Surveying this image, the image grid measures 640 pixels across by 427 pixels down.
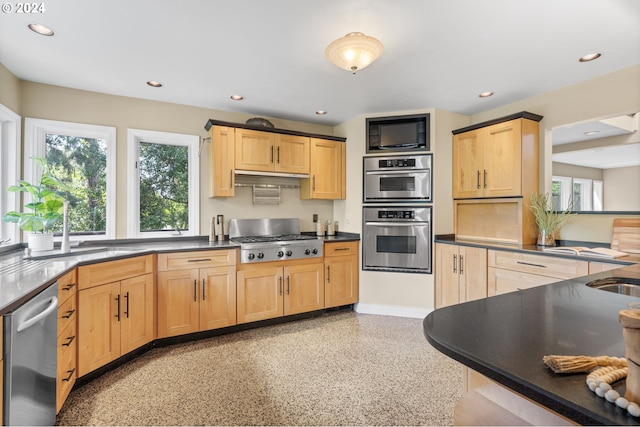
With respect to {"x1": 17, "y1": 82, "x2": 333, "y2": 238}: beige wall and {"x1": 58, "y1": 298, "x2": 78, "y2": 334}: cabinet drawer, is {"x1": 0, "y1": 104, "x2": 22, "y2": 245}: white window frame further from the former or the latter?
{"x1": 58, "y1": 298, "x2": 78, "y2": 334}: cabinet drawer

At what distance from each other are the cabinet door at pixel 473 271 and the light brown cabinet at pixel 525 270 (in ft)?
0.19

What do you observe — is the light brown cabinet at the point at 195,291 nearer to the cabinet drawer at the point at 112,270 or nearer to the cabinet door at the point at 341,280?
the cabinet drawer at the point at 112,270

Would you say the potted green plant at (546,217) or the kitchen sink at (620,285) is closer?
the kitchen sink at (620,285)

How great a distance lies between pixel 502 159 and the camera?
3.22 m

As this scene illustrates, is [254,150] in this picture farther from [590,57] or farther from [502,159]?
[590,57]

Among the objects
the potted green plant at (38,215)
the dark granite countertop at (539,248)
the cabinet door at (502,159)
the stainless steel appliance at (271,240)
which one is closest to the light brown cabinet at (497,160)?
the cabinet door at (502,159)

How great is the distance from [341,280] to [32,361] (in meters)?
2.84

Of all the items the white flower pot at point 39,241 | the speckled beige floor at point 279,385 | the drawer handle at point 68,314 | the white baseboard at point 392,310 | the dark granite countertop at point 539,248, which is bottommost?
the speckled beige floor at point 279,385

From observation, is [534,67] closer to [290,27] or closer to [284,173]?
[290,27]

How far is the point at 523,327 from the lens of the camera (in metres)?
0.94

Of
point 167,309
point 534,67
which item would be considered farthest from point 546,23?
point 167,309

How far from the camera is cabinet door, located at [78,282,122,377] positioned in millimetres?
2092

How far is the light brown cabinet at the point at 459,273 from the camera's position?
312 centimetres

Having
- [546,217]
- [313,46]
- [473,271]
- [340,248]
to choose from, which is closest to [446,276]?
[473,271]
